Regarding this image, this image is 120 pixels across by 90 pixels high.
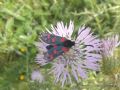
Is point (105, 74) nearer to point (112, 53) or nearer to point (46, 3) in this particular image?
point (112, 53)

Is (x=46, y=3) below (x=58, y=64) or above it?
above

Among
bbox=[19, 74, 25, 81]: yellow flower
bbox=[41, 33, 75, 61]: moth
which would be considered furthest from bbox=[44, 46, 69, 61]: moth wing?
bbox=[19, 74, 25, 81]: yellow flower

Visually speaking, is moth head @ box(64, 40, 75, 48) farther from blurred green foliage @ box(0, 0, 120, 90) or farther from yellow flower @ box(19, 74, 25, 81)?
yellow flower @ box(19, 74, 25, 81)

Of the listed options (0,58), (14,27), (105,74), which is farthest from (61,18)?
(105,74)

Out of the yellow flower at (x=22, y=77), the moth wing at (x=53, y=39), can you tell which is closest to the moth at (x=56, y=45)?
the moth wing at (x=53, y=39)

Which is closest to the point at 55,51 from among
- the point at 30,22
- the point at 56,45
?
the point at 56,45

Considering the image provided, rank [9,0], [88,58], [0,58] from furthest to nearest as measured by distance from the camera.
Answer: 1. [9,0]
2. [0,58]
3. [88,58]
